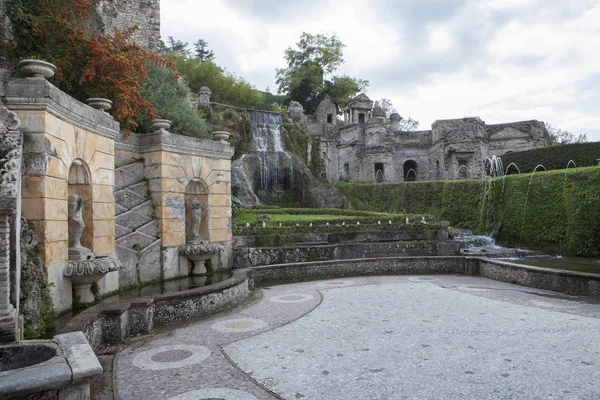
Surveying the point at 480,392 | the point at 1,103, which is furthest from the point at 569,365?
the point at 1,103

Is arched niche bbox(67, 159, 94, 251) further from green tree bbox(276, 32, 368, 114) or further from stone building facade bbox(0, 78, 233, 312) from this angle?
green tree bbox(276, 32, 368, 114)

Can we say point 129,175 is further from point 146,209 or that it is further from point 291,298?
point 291,298

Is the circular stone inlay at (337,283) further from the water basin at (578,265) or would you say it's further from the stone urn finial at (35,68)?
the stone urn finial at (35,68)

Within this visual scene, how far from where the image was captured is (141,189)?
331 inches

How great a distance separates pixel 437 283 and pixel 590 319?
3.64m

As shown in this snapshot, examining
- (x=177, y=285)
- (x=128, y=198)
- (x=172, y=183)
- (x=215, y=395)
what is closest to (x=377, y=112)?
(x=172, y=183)

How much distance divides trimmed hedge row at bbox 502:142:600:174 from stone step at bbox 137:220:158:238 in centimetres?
2501

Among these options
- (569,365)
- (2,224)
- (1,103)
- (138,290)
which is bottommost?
(569,365)

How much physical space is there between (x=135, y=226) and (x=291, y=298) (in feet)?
10.9

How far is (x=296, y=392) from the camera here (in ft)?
13.1

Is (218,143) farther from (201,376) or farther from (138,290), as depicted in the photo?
(201,376)

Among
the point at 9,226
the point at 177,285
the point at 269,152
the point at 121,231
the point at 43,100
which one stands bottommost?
the point at 177,285

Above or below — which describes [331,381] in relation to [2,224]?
below

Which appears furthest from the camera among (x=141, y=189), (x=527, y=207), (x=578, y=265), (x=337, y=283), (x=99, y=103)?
(x=527, y=207)
